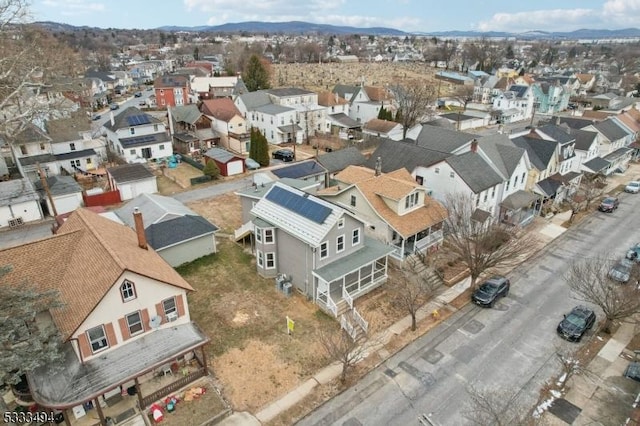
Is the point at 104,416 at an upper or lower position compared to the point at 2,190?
lower

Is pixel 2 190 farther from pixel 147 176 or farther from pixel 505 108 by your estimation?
pixel 505 108

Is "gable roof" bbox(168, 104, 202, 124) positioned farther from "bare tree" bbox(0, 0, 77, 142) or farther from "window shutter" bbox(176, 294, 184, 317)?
"window shutter" bbox(176, 294, 184, 317)

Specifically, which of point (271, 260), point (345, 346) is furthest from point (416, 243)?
point (345, 346)

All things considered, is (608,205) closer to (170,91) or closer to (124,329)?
(124,329)

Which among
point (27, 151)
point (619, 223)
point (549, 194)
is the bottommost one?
point (619, 223)

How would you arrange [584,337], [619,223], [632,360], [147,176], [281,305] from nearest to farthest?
1. [632,360]
2. [584,337]
3. [281,305]
4. [619,223]
5. [147,176]

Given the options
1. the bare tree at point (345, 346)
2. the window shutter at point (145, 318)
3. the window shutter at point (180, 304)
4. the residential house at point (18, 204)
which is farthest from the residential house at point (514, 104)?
the window shutter at point (145, 318)

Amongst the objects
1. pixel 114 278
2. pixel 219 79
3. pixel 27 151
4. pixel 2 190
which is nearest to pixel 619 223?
pixel 114 278

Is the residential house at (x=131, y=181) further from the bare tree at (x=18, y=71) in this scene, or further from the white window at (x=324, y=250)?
the white window at (x=324, y=250)
